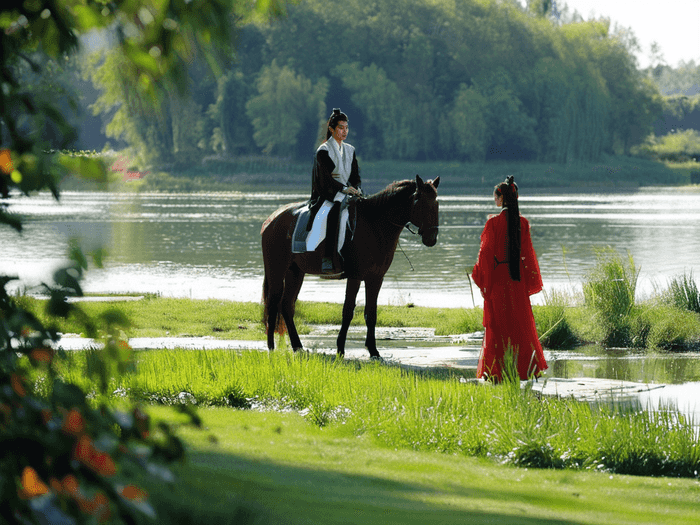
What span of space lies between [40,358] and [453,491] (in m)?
3.25

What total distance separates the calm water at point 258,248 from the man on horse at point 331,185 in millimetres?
2702

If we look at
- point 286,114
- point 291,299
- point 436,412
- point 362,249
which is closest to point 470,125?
point 286,114

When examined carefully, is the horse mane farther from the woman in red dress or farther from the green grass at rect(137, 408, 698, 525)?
the green grass at rect(137, 408, 698, 525)

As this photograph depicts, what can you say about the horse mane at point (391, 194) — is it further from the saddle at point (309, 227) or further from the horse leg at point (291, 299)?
the horse leg at point (291, 299)

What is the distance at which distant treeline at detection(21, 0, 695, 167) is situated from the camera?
112m

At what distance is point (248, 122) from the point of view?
115 m

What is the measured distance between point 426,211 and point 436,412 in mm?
3732

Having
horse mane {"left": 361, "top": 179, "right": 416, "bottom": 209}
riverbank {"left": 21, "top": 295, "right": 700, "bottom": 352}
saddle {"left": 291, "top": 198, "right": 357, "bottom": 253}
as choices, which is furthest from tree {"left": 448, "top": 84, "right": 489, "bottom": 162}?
horse mane {"left": 361, "top": 179, "right": 416, "bottom": 209}

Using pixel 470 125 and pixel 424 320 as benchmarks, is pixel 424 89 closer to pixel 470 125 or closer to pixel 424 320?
pixel 470 125

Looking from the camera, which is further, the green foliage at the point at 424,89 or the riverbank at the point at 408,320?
the green foliage at the point at 424,89

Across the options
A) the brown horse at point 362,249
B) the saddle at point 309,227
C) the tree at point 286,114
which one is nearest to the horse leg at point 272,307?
the brown horse at point 362,249

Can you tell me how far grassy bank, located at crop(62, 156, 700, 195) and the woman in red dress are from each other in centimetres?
8475

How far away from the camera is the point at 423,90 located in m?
125

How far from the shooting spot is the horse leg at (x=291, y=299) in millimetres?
11844
